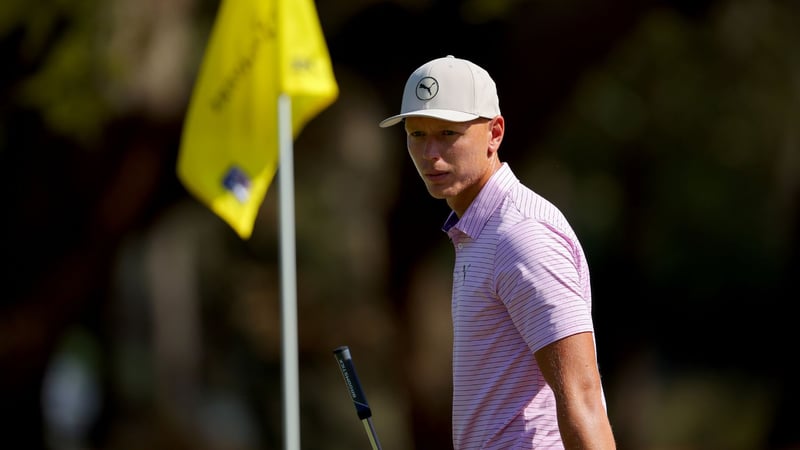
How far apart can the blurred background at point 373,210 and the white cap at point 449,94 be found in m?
7.18

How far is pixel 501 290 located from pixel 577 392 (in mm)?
304

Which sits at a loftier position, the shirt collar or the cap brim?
the cap brim

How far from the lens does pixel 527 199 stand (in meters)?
3.30

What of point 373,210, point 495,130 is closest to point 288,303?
point 495,130

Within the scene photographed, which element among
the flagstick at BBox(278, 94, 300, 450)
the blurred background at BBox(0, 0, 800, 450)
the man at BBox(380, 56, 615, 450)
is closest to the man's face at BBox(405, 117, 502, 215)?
the man at BBox(380, 56, 615, 450)

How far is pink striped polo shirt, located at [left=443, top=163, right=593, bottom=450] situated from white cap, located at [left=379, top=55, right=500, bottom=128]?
0.19 metres

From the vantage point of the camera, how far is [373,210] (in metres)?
16.2

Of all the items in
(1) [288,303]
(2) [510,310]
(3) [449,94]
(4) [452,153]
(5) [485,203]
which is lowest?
(2) [510,310]

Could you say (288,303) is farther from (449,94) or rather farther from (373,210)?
(373,210)

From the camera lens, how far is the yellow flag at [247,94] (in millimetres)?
6168

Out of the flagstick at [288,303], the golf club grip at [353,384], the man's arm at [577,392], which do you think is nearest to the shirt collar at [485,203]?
the man's arm at [577,392]

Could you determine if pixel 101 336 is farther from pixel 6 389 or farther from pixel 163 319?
pixel 163 319

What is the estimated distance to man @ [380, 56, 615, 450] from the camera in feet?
9.92

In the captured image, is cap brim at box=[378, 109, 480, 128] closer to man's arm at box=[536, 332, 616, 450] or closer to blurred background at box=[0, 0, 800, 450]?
man's arm at box=[536, 332, 616, 450]
